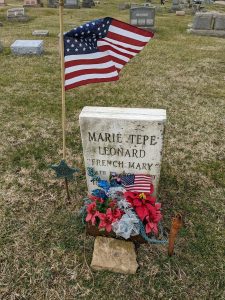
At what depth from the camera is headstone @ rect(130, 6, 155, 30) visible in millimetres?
17125

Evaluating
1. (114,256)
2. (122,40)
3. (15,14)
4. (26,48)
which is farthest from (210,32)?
(114,256)

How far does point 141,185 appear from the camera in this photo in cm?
445

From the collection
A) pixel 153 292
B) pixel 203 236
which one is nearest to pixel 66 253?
pixel 153 292

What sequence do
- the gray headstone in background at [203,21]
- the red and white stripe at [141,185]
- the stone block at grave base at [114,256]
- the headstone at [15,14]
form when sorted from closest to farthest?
the stone block at grave base at [114,256] < the red and white stripe at [141,185] < the gray headstone in background at [203,21] < the headstone at [15,14]

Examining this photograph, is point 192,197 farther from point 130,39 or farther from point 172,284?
point 130,39

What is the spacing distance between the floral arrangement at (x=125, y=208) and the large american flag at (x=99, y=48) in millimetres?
1526

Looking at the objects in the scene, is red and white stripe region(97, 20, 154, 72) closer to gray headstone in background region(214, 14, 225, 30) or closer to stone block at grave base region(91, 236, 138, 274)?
stone block at grave base region(91, 236, 138, 274)

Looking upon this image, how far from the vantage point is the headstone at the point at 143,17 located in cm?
1712

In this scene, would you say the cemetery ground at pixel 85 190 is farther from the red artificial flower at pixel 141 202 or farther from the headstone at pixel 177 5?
the headstone at pixel 177 5

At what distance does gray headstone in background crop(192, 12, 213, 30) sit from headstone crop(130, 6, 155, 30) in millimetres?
2468

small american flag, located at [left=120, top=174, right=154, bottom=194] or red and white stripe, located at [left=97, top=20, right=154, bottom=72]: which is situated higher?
red and white stripe, located at [left=97, top=20, right=154, bottom=72]

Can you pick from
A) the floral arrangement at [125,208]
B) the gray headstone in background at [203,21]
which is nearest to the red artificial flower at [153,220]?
the floral arrangement at [125,208]

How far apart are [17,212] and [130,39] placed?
319 cm

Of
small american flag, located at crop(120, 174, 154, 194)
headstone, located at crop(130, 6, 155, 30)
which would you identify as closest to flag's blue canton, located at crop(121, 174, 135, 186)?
small american flag, located at crop(120, 174, 154, 194)
